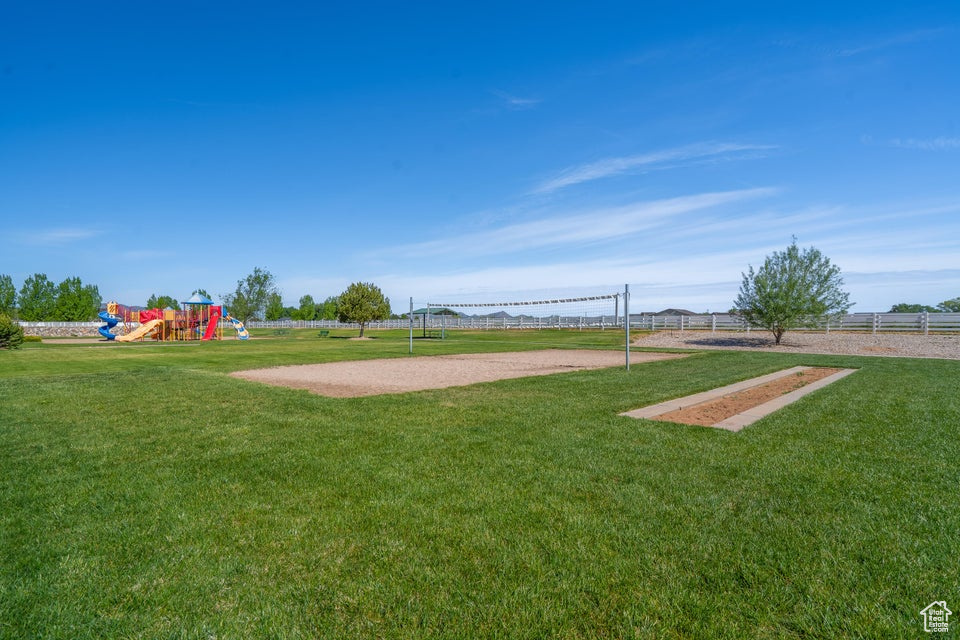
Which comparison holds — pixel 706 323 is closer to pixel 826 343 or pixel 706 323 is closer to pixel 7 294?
pixel 826 343

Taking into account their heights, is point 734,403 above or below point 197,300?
below

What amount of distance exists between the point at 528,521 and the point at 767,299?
26.8 m

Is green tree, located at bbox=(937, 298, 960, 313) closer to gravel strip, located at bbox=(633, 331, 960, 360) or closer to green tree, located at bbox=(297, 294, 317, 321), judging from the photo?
gravel strip, located at bbox=(633, 331, 960, 360)

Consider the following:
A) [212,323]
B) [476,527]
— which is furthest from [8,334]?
[476,527]

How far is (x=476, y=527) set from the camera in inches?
122

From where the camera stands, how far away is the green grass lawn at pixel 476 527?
88.3 inches

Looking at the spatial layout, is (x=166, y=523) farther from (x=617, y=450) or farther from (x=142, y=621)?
(x=617, y=450)

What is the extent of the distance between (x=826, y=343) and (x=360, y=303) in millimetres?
30851

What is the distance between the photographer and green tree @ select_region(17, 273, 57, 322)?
205ft

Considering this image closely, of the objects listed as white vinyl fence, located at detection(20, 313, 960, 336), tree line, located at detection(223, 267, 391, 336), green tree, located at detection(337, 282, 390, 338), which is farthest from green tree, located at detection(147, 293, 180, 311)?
green tree, located at detection(337, 282, 390, 338)

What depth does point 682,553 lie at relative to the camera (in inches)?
109

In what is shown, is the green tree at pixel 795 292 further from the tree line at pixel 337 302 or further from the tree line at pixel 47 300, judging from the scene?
the tree line at pixel 47 300

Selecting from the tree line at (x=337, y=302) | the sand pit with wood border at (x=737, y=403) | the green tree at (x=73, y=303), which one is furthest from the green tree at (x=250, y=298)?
the sand pit with wood border at (x=737, y=403)

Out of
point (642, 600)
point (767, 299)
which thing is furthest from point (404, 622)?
point (767, 299)
